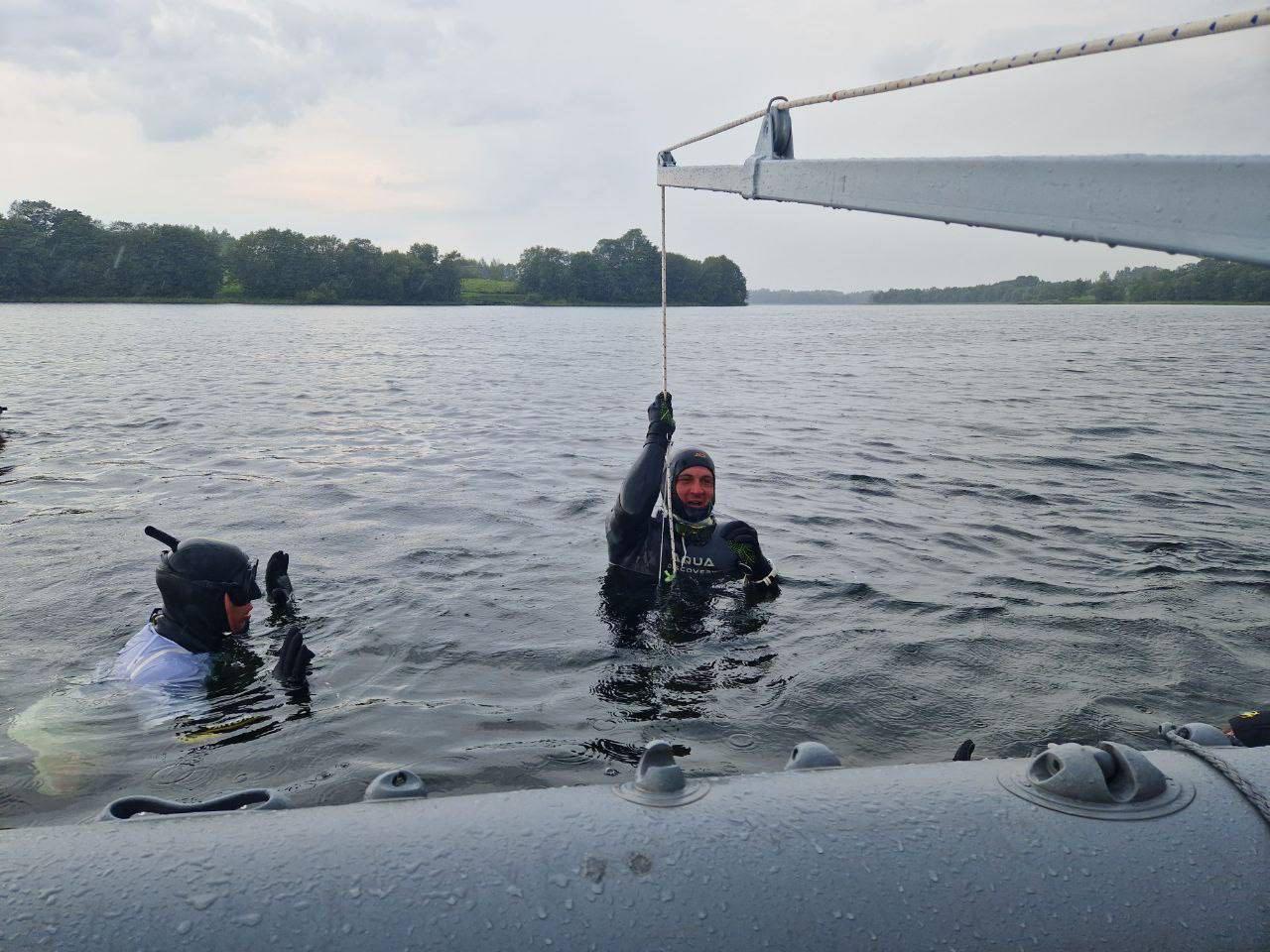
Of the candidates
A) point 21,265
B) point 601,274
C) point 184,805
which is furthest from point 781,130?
point 601,274

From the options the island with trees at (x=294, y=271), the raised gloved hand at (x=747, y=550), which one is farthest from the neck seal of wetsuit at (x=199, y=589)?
the island with trees at (x=294, y=271)

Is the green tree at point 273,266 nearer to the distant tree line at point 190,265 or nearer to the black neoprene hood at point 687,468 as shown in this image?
the distant tree line at point 190,265

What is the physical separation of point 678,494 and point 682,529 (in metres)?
0.29

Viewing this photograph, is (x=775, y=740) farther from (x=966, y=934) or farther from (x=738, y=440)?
→ (x=738, y=440)

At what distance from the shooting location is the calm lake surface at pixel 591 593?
4.83 metres

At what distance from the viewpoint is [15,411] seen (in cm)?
1775

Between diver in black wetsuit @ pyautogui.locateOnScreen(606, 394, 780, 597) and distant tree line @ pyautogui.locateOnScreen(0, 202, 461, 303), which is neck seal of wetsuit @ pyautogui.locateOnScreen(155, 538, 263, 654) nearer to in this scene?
diver in black wetsuit @ pyautogui.locateOnScreen(606, 394, 780, 597)

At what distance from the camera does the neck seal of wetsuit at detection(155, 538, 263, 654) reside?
514 centimetres

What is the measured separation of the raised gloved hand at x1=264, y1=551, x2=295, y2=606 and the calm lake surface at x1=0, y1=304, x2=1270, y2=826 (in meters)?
0.25

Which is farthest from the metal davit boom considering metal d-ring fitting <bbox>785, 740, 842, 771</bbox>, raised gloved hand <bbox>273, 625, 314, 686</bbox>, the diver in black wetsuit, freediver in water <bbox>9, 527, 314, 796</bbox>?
freediver in water <bbox>9, 527, 314, 796</bbox>

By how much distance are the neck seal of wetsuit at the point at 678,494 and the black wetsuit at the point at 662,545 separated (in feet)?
0.21

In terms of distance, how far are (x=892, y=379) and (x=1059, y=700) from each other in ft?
80.5

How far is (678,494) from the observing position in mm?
7121

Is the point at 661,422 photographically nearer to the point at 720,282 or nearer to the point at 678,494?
the point at 678,494
